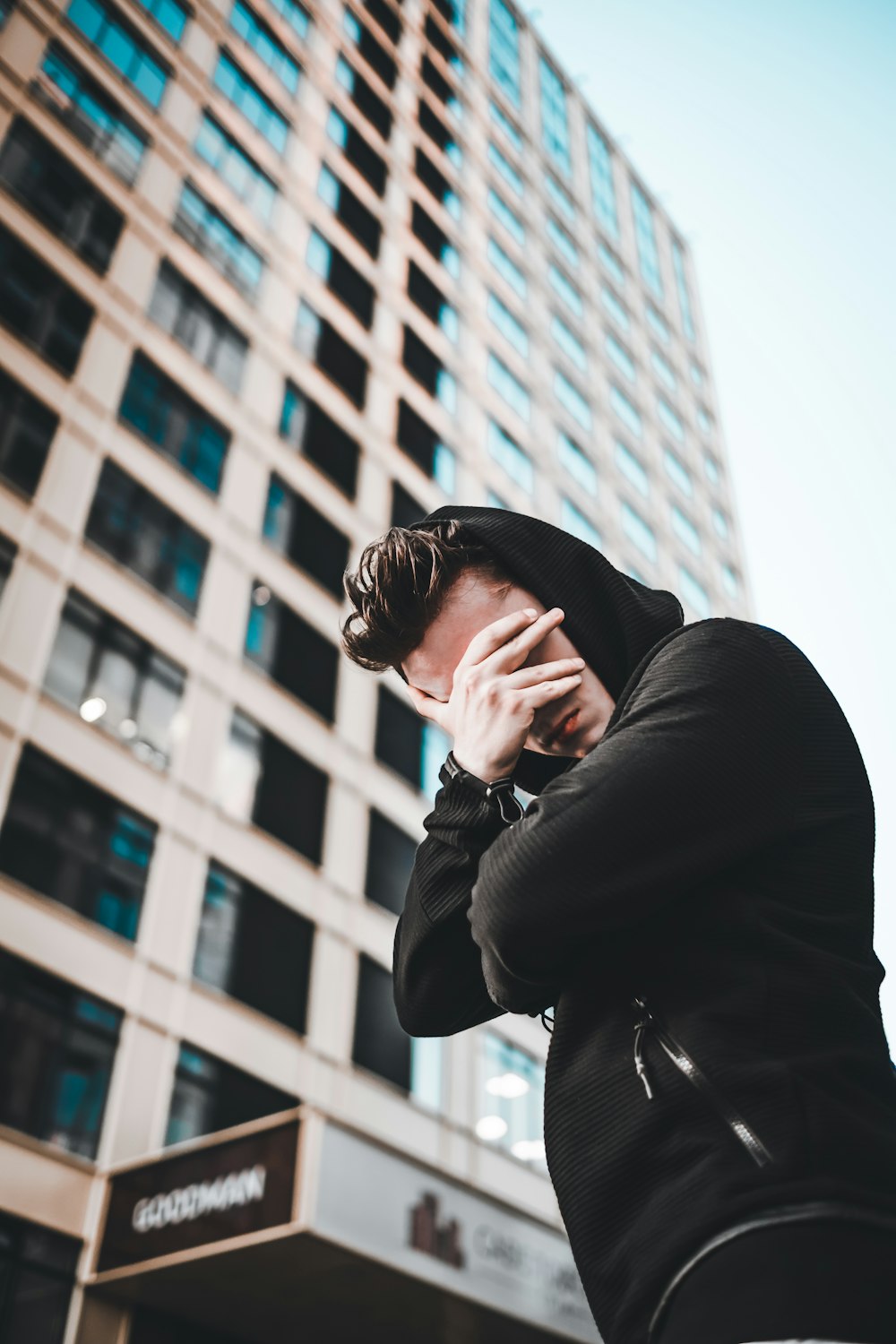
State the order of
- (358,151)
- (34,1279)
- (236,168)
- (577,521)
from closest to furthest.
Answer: (34,1279), (236,168), (358,151), (577,521)

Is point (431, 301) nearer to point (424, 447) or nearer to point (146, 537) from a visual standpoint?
point (424, 447)

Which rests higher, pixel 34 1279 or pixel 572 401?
pixel 572 401

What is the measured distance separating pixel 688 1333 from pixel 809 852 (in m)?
0.56

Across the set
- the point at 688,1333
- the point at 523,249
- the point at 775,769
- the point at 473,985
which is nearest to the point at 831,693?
the point at 775,769

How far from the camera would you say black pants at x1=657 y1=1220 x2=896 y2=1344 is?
1054 millimetres

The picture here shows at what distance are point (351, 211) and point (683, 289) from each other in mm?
22846

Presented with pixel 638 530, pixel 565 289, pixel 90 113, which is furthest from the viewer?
pixel 565 289

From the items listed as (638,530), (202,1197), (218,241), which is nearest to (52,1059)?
(202,1197)

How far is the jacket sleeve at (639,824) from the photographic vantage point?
4.22 ft

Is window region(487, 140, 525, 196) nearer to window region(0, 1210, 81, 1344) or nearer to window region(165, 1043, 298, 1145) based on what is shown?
window region(165, 1043, 298, 1145)

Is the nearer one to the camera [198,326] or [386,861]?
[386,861]

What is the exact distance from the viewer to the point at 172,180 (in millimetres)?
19234

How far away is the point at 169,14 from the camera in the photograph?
20.8 m

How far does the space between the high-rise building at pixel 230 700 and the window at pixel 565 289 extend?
5093 mm
